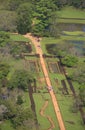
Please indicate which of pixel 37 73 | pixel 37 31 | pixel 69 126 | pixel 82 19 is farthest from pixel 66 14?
pixel 69 126

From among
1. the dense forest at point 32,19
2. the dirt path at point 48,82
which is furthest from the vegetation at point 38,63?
the dirt path at point 48,82

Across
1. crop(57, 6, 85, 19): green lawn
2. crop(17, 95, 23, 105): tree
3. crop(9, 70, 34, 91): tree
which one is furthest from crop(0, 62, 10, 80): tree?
crop(57, 6, 85, 19): green lawn

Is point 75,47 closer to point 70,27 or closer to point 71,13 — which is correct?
point 70,27

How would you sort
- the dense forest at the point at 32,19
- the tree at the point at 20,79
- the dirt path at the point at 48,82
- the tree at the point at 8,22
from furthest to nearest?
the dense forest at the point at 32,19, the tree at the point at 8,22, the tree at the point at 20,79, the dirt path at the point at 48,82

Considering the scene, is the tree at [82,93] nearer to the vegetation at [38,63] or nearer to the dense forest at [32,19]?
the vegetation at [38,63]

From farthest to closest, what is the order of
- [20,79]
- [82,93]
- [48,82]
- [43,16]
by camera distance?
[43,16]
[48,82]
[20,79]
[82,93]

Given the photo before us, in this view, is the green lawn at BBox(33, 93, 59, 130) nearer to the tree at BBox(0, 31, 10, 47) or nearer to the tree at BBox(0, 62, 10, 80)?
the tree at BBox(0, 62, 10, 80)

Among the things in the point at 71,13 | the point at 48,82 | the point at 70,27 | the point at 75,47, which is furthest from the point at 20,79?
the point at 71,13

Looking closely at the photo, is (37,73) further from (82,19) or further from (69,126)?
(82,19)
